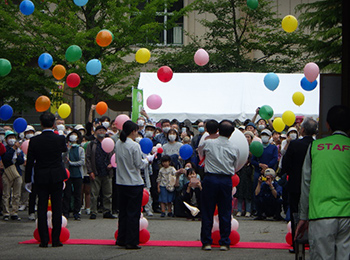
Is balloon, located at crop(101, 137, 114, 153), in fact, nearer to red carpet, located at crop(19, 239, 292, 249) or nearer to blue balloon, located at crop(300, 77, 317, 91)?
red carpet, located at crop(19, 239, 292, 249)

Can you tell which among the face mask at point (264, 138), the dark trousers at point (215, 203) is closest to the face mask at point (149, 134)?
the face mask at point (264, 138)

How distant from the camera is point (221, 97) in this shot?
1983cm

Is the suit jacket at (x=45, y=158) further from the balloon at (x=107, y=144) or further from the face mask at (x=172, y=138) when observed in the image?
the face mask at (x=172, y=138)

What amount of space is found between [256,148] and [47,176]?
5.67m

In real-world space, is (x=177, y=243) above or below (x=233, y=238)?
below

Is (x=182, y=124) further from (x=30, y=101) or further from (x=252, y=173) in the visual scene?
(x=30, y=101)

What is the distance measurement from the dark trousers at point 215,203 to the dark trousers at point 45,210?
2261mm

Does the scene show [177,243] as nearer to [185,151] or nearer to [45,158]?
[45,158]

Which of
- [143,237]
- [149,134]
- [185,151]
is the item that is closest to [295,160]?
[143,237]

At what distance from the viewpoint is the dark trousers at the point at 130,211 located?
950 cm

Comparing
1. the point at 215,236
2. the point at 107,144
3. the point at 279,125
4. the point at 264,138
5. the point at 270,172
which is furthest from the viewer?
the point at 279,125

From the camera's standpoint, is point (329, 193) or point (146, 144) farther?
point (146, 144)

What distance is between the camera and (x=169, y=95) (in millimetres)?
20016

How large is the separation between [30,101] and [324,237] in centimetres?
2257
